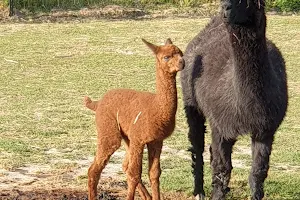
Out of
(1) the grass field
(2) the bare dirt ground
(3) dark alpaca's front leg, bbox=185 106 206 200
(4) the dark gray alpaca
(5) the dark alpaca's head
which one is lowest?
(1) the grass field

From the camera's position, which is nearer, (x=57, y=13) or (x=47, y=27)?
(x=47, y=27)

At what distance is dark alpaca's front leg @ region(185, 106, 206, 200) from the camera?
8.08 metres

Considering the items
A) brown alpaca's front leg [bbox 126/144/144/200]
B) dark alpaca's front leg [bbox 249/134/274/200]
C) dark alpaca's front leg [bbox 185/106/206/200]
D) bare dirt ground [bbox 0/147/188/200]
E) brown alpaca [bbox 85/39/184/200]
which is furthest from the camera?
dark alpaca's front leg [bbox 185/106/206/200]

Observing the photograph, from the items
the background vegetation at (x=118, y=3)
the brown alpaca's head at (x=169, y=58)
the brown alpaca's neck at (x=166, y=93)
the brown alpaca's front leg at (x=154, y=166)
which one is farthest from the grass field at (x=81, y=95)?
the brown alpaca's head at (x=169, y=58)

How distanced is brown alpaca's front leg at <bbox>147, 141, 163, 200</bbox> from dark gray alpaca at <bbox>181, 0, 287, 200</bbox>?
69 cm

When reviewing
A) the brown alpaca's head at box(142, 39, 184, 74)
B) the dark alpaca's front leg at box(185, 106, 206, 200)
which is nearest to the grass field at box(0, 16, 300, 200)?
the dark alpaca's front leg at box(185, 106, 206, 200)

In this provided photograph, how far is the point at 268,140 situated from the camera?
6.80m

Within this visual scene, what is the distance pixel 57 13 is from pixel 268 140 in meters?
17.6

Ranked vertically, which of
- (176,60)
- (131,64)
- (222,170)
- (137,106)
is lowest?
(131,64)

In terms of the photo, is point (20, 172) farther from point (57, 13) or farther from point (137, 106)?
point (57, 13)

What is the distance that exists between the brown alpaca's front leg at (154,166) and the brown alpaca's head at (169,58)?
2.46 feet

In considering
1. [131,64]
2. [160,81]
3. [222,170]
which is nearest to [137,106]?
[160,81]

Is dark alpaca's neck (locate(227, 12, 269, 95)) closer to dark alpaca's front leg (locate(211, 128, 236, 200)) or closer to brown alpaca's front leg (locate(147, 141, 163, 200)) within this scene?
dark alpaca's front leg (locate(211, 128, 236, 200))

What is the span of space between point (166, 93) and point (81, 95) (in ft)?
26.4
